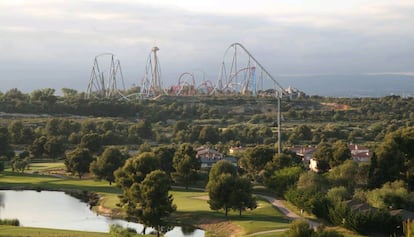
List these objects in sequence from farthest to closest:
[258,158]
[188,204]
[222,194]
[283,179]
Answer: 1. [258,158]
2. [283,179]
3. [188,204]
4. [222,194]

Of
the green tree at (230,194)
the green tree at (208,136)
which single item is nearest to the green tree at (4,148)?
the green tree at (208,136)

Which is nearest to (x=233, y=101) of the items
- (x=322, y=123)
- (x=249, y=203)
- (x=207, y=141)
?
(x=322, y=123)

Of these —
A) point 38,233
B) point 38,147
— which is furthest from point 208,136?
point 38,233

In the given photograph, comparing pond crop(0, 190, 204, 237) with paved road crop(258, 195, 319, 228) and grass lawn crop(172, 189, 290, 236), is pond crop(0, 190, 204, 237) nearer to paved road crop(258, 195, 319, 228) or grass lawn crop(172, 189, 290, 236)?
grass lawn crop(172, 189, 290, 236)

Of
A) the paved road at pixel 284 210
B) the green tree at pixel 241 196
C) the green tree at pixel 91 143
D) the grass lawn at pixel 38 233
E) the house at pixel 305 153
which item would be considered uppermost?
the green tree at pixel 91 143

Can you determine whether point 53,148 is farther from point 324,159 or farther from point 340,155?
point 340,155

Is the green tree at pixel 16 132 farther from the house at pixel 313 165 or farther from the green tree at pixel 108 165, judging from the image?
the house at pixel 313 165

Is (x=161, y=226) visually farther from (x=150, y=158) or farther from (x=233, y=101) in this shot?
(x=233, y=101)
